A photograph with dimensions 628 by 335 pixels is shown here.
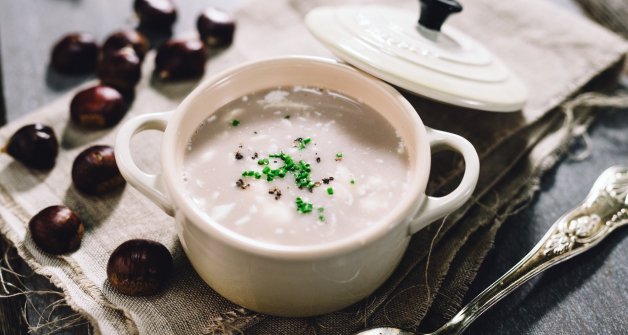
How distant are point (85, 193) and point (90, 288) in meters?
0.27

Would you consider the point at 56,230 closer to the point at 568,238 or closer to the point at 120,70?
the point at 120,70

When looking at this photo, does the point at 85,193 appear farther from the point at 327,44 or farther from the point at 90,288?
the point at 327,44

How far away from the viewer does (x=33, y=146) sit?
128cm

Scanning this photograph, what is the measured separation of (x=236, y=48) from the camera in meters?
1.66

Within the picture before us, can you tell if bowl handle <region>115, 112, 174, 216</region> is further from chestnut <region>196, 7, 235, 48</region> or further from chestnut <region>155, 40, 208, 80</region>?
chestnut <region>196, 7, 235, 48</region>

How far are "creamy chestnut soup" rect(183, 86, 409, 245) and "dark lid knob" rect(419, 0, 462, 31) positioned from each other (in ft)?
0.94

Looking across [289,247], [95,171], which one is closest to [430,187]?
[289,247]

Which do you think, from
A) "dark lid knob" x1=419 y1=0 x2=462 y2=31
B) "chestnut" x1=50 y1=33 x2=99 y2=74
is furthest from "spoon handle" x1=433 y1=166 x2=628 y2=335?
"chestnut" x1=50 y1=33 x2=99 y2=74

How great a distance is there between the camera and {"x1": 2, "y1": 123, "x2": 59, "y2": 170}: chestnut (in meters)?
1.28

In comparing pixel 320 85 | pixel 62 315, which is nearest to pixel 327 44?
pixel 320 85

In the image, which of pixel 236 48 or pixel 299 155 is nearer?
pixel 299 155

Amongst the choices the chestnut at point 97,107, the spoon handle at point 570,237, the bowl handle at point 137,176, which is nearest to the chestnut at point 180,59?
the chestnut at point 97,107

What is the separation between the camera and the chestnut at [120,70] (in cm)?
148

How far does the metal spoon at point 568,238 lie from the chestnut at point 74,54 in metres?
1.16
